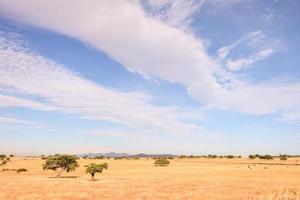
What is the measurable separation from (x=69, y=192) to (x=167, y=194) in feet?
36.1

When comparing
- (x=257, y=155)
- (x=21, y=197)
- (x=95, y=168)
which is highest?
(x=257, y=155)

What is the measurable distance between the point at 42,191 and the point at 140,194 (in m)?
11.4

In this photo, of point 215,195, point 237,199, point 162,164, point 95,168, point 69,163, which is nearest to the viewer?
point 237,199

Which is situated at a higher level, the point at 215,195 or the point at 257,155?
the point at 257,155

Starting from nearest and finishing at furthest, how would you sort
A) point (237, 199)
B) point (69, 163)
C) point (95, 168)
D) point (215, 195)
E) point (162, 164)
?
1. point (237, 199)
2. point (215, 195)
3. point (95, 168)
4. point (69, 163)
5. point (162, 164)

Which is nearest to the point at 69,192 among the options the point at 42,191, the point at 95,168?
the point at 42,191

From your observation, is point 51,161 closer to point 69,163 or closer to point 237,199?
point 69,163

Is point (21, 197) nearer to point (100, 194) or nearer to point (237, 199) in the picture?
point (100, 194)

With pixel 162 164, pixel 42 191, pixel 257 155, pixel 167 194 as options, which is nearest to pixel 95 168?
pixel 42 191

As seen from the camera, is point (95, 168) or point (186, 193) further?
point (95, 168)

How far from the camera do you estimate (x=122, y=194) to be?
39.9 metres

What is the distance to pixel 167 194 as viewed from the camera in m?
40.1

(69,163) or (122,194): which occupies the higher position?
(69,163)

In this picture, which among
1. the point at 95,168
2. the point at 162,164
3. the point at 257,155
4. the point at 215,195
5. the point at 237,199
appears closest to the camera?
the point at 237,199
